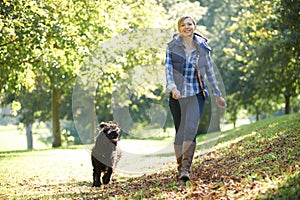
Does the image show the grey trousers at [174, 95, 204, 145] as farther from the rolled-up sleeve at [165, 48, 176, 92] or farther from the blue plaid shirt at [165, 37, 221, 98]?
the rolled-up sleeve at [165, 48, 176, 92]

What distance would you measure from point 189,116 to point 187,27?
1.44 metres

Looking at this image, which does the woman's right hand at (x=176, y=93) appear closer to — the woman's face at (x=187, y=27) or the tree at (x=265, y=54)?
the woman's face at (x=187, y=27)

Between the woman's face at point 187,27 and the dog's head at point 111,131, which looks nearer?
the woman's face at point 187,27

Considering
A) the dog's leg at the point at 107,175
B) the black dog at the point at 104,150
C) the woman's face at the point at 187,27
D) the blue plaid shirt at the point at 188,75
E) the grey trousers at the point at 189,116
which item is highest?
the woman's face at the point at 187,27

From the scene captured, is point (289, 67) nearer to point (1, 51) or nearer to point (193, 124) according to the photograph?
point (1, 51)

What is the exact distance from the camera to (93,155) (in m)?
9.12

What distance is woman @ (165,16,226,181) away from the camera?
719cm

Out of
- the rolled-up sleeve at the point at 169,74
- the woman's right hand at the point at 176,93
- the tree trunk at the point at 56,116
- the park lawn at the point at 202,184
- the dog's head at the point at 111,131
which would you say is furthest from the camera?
the tree trunk at the point at 56,116

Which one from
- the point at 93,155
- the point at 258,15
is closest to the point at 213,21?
the point at 258,15

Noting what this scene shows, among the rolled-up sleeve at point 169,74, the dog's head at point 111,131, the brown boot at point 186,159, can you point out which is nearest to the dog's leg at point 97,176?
the dog's head at point 111,131

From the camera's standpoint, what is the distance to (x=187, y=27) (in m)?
7.35

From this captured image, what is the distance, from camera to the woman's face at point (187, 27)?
24.1 feet

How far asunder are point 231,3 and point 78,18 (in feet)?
93.2

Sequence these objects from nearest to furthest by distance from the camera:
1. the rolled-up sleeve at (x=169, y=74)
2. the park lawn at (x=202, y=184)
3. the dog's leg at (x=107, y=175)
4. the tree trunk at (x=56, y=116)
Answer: the park lawn at (x=202, y=184) → the rolled-up sleeve at (x=169, y=74) → the dog's leg at (x=107, y=175) → the tree trunk at (x=56, y=116)
